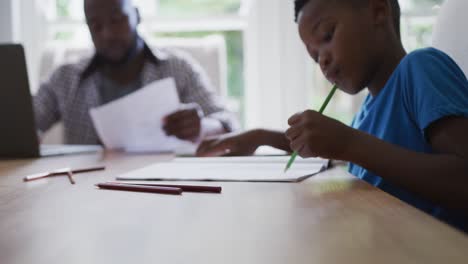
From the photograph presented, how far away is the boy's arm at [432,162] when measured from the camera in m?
0.62

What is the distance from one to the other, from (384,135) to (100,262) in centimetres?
58

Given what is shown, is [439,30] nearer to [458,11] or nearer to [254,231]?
[458,11]

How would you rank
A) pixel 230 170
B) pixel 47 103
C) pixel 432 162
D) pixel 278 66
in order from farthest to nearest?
pixel 278 66, pixel 47 103, pixel 230 170, pixel 432 162

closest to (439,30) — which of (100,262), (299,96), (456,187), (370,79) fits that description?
(370,79)

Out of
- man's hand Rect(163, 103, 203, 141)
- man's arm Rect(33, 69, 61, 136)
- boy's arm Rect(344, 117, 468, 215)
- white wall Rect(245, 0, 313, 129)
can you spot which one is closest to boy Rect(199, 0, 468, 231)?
boy's arm Rect(344, 117, 468, 215)

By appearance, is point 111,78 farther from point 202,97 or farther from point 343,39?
point 343,39

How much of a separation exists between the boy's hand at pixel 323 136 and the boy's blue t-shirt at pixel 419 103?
4.1 inches

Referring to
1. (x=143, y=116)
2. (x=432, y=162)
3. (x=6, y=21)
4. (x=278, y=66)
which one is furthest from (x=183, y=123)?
(x=6, y=21)

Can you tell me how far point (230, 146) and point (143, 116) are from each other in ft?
0.93

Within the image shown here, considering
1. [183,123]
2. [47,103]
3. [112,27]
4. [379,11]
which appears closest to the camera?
[379,11]

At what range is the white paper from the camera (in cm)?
120

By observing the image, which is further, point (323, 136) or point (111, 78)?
point (111, 78)

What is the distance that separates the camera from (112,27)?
60.7 inches

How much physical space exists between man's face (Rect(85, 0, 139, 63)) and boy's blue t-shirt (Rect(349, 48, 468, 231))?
944 mm
